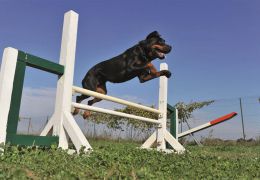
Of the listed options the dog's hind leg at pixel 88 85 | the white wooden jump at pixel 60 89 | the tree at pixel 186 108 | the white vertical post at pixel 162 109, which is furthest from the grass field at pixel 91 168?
the tree at pixel 186 108

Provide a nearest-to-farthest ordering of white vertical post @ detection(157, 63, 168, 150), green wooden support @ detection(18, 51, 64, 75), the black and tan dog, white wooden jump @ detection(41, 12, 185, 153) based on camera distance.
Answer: green wooden support @ detection(18, 51, 64, 75) → white wooden jump @ detection(41, 12, 185, 153) → the black and tan dog → white vertical post @ detection(157, 63, 168, 150)

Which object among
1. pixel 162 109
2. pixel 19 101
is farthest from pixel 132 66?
pixel 19 101

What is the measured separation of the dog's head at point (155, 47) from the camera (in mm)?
3969

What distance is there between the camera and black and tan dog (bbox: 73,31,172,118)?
3.94 metres

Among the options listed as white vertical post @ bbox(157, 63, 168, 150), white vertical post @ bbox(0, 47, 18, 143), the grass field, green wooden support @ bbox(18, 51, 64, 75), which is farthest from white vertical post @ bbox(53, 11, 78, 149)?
white vertical post @ bbox(157, 63, 168, 150)

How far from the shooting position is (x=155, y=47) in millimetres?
3963

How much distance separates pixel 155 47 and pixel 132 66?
401 millimetres

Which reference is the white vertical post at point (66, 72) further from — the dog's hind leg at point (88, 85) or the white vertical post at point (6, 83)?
the dog's hind leg at point (88, 85)

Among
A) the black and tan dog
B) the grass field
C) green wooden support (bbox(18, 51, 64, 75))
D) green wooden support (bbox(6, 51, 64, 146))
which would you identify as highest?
the black and tan dog

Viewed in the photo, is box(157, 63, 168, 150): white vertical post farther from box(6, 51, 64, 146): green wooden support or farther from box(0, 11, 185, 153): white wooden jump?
box(6, 51, 64, 146): green wooden support

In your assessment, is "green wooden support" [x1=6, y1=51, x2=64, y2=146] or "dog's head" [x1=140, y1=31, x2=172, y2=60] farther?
"dog's head" [x1=140, y1=31, x2=172, y2=60]

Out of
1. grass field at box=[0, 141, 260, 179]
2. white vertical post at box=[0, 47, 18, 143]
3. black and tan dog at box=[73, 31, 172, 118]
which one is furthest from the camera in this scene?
black and tan dog at box=[73, 31, 172, 118]

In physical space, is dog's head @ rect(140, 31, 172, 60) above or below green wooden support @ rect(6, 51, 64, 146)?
above

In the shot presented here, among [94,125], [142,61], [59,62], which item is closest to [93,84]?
[142,61]
